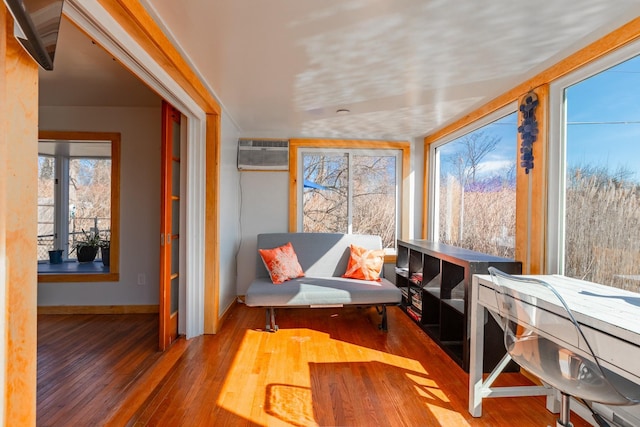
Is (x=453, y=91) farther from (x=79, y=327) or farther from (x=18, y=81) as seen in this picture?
(x=79, y=327)

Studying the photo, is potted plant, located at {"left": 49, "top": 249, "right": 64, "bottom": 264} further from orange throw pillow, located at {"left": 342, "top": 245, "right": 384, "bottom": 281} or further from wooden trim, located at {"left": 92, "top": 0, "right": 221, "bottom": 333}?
orange throw pillow, located at {"left": 342, "top": 245, "right": 384, "bottom": 281}

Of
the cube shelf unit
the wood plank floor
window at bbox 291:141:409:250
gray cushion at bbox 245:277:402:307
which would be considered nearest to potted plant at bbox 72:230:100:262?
the wood plank floor

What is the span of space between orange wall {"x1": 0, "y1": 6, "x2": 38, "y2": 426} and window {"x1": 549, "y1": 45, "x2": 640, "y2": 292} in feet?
9.09

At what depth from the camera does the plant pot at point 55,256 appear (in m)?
3.80

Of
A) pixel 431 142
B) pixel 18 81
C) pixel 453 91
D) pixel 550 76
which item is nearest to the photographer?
pixel 18 81

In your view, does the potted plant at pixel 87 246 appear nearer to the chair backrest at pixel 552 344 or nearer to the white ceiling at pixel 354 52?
the white ceiling at pixel 354 52

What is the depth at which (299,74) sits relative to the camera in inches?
90.2

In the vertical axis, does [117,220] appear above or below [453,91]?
below

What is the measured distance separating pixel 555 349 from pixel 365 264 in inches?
87.1

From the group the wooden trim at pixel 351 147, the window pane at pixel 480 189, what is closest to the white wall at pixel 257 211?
the wooden trim at pixel 351 147

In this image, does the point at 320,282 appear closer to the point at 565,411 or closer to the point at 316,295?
the point at 316,295

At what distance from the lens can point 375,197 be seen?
13.8 ft

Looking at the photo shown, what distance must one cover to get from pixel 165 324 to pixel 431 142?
3.62 m

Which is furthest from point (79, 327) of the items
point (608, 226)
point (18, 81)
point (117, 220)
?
point (608, 226)
